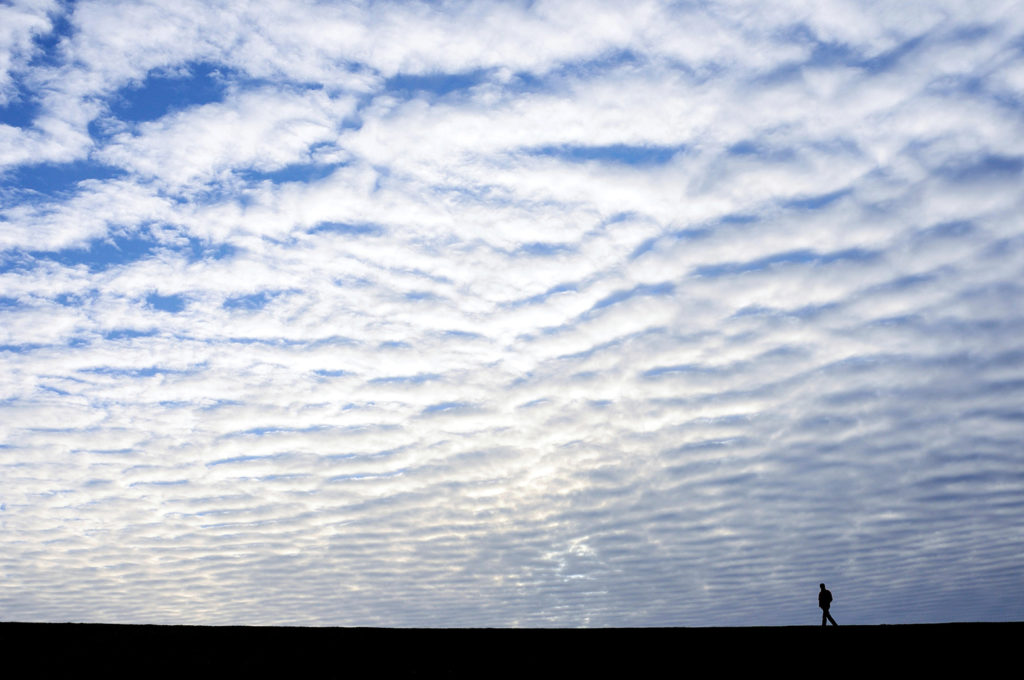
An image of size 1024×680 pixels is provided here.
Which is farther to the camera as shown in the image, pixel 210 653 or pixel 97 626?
pixel 97 626

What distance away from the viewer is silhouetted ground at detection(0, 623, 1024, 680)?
23719mm

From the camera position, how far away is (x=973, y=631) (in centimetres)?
2998

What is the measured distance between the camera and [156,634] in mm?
27656

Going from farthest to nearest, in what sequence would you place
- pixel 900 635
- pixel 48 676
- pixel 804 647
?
pixel 900 635 → pixel 804 647 → pixel 48 676

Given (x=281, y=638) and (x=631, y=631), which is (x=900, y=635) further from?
(x=281, y=638)

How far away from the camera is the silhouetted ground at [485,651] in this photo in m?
23.7

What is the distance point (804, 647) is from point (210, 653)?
18807 mm

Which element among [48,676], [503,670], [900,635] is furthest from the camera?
[900,635]

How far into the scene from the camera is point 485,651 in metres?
26.5

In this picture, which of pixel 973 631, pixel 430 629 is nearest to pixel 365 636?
pixel 430 629

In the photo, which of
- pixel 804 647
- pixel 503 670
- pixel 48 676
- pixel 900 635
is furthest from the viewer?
pixel 900 635

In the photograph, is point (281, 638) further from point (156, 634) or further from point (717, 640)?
point (717, 640)

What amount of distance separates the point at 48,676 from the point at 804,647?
73.7 ft

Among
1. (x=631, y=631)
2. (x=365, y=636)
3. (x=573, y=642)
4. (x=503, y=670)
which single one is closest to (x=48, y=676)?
(x=365, y=636)
